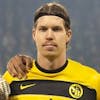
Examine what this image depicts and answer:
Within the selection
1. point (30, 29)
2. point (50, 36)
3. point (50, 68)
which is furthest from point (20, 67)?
point (30, 29)

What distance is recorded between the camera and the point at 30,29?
11203 mm

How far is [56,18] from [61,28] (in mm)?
76

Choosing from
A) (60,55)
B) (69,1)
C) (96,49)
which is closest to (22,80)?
(60,55)

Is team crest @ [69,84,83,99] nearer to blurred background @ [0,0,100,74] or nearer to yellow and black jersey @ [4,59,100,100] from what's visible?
yellow and black jersey @ [4,59,100,100]

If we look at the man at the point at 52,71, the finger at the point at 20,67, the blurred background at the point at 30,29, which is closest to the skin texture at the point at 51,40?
the man at the point at 52,71

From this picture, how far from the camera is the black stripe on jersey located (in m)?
2.73

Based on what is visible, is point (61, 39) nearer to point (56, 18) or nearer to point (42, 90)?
point (56, 18)

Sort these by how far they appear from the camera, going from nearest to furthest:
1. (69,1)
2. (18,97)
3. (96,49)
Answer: (18,97) → (96,49) → (69,1)

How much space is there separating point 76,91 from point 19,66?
422mm

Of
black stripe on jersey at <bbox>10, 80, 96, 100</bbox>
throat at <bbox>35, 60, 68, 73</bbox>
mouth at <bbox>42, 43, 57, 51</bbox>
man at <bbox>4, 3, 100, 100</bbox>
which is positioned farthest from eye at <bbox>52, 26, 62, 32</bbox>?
black stripe on jersey at <bbox>10, 80, 96, 100</bbox>

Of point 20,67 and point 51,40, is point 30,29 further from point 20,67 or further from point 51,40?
point 51,40

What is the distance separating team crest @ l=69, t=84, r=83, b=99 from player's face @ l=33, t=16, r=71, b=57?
9.5 inches

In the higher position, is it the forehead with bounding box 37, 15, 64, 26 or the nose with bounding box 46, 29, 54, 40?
the forehead with bounding box 37, 15, 64, 26

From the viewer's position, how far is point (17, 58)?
9.43 ft
